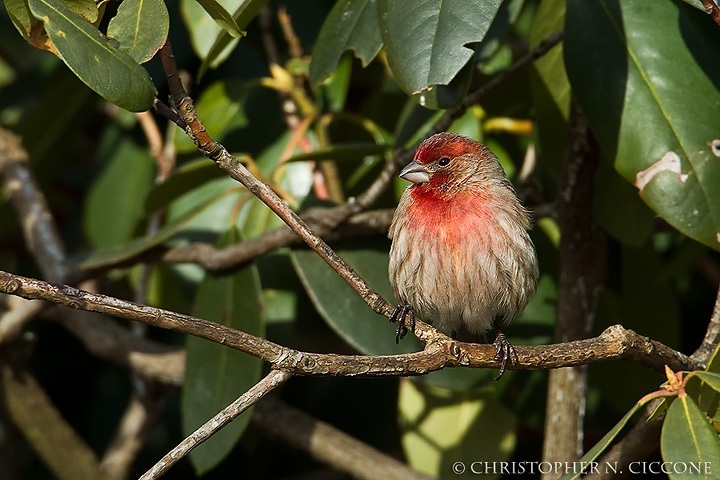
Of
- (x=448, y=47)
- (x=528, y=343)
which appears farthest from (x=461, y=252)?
(x=448, y=47)

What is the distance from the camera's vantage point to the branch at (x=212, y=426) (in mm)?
2359

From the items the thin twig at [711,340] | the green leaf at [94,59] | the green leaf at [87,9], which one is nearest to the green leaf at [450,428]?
the thin twig at [711,340]

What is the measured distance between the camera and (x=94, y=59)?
2.59 meters

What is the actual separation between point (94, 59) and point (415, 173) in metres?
1.83

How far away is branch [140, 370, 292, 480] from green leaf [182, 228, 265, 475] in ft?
5.16

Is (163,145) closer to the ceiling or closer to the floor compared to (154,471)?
closer to the floor

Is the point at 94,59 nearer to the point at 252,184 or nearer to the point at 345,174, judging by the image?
the point at 252,184

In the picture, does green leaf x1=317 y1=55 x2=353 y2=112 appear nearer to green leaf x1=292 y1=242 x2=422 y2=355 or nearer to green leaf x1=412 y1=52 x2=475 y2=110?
green leaf x1=292 y1=242 x2=422 y2=355

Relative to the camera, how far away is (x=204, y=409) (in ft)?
13.8

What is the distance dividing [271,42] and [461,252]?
179 centimetres

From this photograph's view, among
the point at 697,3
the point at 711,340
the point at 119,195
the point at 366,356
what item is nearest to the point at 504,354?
the point at 366,356

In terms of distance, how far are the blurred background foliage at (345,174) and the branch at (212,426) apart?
0.86m

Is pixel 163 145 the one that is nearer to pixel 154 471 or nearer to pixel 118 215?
pixel 118 215

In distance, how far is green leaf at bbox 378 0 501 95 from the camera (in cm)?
303
